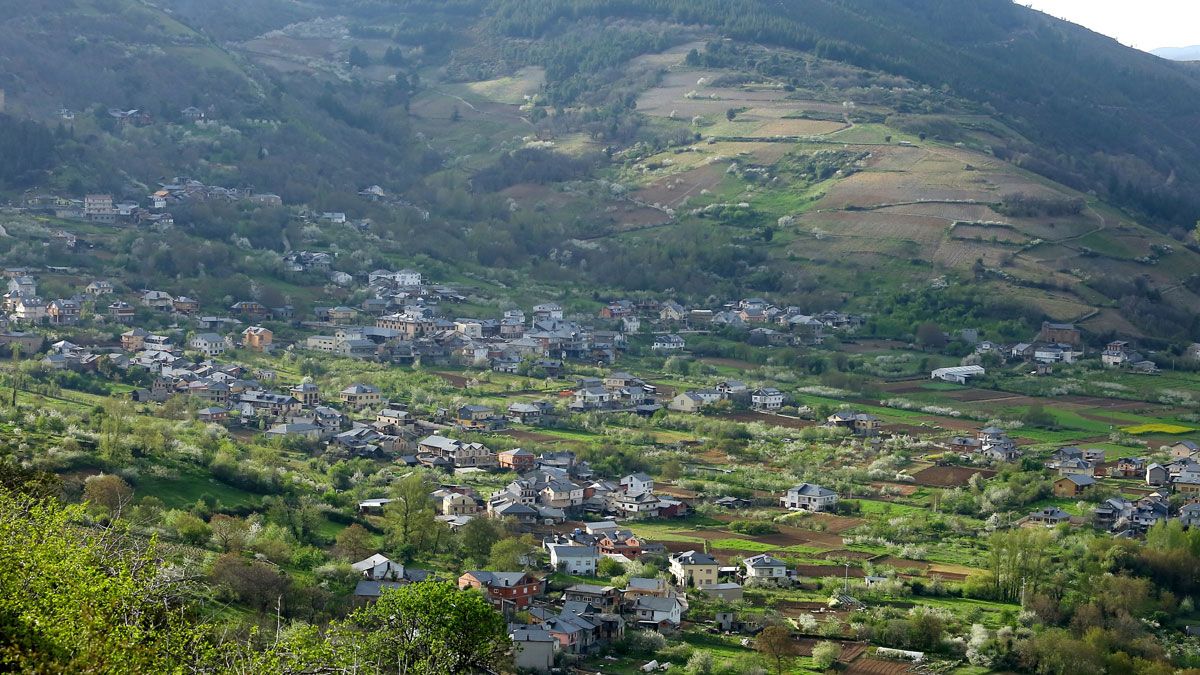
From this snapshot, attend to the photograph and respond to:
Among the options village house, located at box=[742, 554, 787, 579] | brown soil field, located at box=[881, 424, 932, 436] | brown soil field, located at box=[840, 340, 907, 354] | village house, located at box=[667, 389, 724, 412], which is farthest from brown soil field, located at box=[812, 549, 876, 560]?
brown soil field, located at box=[840, 340, 907, 354]

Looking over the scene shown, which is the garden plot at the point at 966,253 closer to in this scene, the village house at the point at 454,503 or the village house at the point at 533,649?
the village house at the point at 454,503

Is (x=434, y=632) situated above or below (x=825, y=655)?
above

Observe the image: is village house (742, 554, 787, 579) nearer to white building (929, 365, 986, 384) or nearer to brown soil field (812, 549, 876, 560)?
brown soil field (812, 549, 876, 560)

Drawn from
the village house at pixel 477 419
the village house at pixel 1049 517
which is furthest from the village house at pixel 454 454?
the village house at pixel 1049 517

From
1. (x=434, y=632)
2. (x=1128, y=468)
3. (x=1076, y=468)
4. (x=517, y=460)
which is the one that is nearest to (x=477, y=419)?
(x=517, y=460)

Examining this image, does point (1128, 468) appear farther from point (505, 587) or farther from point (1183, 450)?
point (505, 587)

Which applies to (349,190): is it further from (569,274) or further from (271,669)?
(271,669)

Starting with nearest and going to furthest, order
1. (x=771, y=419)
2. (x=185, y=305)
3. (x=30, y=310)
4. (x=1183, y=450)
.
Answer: (x=1183, y=450) → (x=771, y=419) → (x=30, y=310) → (x=185, y=305)

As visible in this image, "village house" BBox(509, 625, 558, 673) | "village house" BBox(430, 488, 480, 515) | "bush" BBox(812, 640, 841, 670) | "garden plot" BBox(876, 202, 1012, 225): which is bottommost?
"village house" BBox(430, 488, 480, 515)
